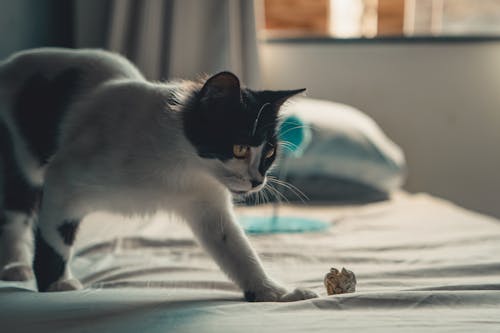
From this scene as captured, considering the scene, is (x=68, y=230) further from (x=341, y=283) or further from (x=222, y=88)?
(x=341, y=283)

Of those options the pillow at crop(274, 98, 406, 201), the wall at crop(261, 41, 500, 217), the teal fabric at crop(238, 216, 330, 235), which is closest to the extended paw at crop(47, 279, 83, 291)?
the teal fabric at crop(238, 216, 330, 235)

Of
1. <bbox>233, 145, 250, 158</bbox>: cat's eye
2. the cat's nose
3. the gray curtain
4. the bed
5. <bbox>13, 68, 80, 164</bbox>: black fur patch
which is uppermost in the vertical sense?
the gray curtain

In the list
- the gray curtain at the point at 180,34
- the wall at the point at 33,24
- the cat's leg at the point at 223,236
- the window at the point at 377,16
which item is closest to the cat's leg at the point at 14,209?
the cat's leg at the point at 223,236

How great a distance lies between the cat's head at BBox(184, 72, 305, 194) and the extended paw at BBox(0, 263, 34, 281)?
411mm

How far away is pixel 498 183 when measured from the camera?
299 centimetres

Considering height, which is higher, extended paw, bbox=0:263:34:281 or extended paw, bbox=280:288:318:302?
extended paw, bbox=280:288:318:302

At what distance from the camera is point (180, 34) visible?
8.85 feet

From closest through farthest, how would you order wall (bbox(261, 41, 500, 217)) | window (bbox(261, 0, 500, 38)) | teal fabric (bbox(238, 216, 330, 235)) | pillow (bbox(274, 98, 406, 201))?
teal fabric (bbox(238, 216, 330, 235)) → pillow (bbox(274, 98, 406, 201)) → wall (bbox(261, 41, 500, 217)) → window (bbox(261, 0, 500, 38))

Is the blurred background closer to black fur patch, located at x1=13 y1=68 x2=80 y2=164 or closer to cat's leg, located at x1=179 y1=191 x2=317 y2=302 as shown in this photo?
black fur patch, located at x1=13 y1=68 x2=80 y2=164

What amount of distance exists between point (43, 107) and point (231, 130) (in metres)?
0.39

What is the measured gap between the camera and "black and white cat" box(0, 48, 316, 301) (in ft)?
3.27

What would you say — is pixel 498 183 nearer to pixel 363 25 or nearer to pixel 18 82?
pixel 363 25

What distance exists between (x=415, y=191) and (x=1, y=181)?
2.18m

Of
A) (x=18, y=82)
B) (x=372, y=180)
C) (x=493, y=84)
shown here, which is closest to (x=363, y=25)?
(x=493, y=84)
